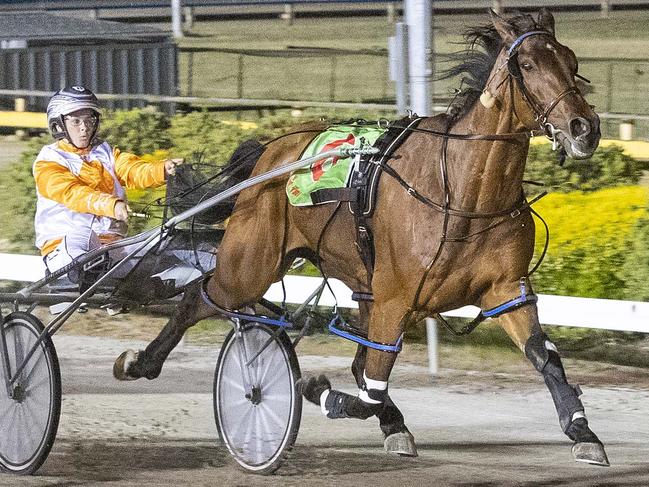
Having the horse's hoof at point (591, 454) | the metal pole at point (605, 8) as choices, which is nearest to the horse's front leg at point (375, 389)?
the horse's hoof at point (591, 454)

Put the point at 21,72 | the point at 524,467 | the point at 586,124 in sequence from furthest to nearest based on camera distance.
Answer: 1. the point at 21,72
2. the point at 524,467
3. the point at 586,124

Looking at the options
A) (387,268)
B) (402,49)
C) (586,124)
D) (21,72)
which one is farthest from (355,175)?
(21,72)

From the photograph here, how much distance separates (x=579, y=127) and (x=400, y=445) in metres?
1.54

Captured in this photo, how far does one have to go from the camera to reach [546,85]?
4.84 m

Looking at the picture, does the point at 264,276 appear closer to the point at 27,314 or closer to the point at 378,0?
the point at 27,314

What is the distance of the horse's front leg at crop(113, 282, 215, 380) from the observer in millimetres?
6309

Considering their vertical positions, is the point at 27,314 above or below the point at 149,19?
below

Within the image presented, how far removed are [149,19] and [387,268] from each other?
22752mm

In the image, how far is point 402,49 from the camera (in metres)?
7.73

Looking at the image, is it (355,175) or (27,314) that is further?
(27,314)

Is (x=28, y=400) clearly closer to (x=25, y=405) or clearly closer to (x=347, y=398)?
(x=25, y=405)

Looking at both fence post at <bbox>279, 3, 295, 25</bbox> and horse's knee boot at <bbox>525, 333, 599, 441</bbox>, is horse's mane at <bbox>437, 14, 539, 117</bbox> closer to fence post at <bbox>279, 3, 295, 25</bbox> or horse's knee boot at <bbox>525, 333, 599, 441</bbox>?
horse's knee boot at <bbox>525, 333, 599, 441</bbox>

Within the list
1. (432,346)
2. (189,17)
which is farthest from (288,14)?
(432,346)

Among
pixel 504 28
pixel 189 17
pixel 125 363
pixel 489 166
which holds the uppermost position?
pixel 189 17
